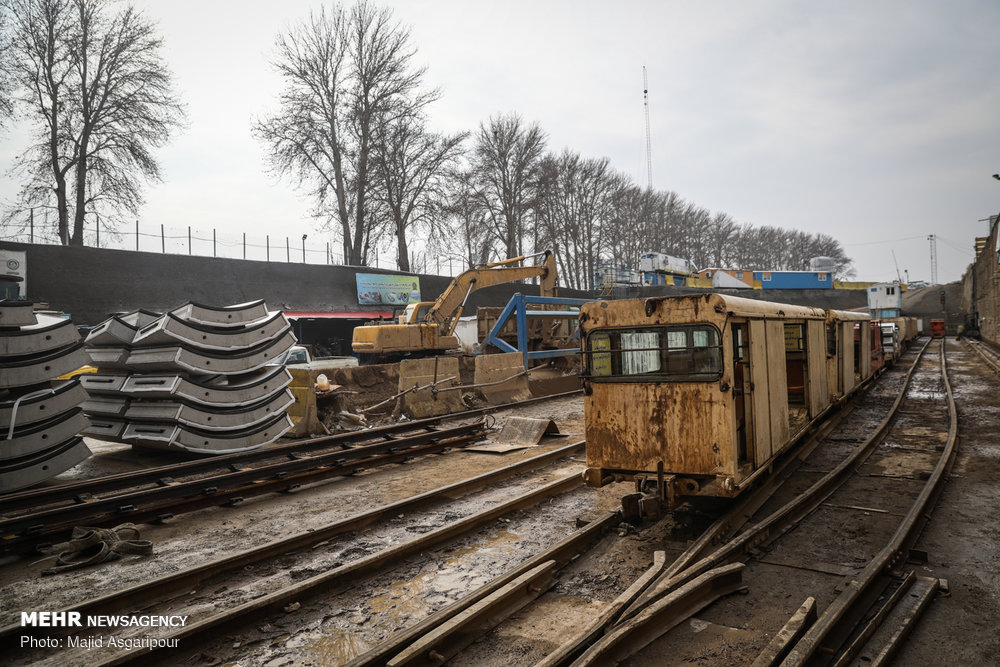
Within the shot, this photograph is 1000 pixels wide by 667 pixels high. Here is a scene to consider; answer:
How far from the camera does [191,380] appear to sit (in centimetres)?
974

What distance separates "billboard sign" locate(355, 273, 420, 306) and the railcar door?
27586 millimetres

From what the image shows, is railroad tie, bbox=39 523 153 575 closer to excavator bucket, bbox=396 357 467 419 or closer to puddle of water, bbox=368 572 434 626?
puddle of water, bbox=368 572 434 626

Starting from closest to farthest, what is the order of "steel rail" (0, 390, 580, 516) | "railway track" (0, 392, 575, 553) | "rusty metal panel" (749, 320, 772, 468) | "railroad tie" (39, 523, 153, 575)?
1. "railroad tie" (39, 523, 153, 575)
2. "rusty metal panel" (749, 320, 772, 468)
3. "railway track" (0, 392, 575, 553)
4. "steel rail" (0, 390, 580, 516)

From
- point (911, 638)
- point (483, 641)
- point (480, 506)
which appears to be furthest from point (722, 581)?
point (480, 506)

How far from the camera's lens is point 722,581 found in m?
4.61

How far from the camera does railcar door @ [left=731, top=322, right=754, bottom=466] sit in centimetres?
582

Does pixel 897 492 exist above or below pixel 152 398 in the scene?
below

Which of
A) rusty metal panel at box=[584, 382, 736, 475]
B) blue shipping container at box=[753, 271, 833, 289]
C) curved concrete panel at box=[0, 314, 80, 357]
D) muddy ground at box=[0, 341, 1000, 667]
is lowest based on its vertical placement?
muddy ground at box=[0, 341, 1000, 667]

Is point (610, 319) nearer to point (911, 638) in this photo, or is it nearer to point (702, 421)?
point (702, 421)

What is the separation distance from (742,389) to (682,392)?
0.72 metres

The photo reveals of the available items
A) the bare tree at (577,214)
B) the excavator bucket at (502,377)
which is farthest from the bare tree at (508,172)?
the excavator bucket at (502,377)

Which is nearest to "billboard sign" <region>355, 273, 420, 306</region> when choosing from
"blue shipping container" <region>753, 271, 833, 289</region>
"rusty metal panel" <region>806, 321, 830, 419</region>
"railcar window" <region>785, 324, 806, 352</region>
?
"railcar window" <region>785, 324, 806, 352</region>

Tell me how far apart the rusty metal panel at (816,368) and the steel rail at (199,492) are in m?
6.47

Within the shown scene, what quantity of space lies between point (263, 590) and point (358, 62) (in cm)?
3424
